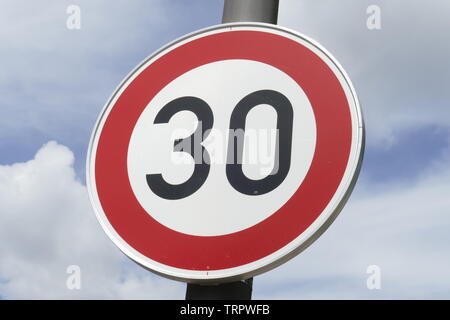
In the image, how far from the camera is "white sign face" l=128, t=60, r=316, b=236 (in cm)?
126

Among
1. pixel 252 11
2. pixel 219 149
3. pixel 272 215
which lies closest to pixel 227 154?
pixel 219 149

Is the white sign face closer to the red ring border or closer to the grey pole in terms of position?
the red ring border

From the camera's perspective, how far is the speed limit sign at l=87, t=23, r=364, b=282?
1.23 m

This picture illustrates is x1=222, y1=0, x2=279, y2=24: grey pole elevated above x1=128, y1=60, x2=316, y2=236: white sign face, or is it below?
above

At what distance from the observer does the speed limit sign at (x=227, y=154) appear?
1.23 meters

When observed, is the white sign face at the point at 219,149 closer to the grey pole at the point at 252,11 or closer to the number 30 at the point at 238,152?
the number 30 at the point at 238,152

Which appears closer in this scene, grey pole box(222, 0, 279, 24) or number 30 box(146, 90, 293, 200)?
number 30 box(146, 90, 293, 200)

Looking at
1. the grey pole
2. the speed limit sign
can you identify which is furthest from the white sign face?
the grey pole

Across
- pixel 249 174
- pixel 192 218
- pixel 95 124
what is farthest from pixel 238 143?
pixel 95 124

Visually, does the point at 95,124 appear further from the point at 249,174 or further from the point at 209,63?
the point at 249,174

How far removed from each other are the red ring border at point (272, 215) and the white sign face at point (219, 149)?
0.6 inches

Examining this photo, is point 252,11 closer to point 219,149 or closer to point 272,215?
point 219,149

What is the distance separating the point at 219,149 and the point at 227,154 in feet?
0.07

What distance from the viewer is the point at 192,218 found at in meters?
1.30
